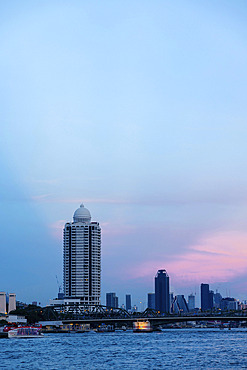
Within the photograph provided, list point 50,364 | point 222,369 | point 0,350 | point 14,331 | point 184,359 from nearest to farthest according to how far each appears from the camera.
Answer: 1. point 222,369
2. point 50,364
3. point 184,359
4. point 0,350
5. point 14,331

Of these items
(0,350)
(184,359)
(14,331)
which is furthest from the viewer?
(14,331)

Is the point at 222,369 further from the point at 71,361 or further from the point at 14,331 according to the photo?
the point at 14,331

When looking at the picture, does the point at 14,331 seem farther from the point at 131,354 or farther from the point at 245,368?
the point at 245,368

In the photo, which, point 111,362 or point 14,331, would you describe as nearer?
point 111,362

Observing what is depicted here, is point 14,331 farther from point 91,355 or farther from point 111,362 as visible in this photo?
point 111,362

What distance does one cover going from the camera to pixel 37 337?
7534 inches

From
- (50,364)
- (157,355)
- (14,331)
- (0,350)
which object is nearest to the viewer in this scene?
(50,364)

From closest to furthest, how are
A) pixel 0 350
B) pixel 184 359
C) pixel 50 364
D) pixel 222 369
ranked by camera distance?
pixel 222 369 < pixel 50 364 < pixel 184 359 < pixel 0 350

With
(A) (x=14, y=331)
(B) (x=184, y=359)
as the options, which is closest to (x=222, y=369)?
(B) (x=184, y=359)

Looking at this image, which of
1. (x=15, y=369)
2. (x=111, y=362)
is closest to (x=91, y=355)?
(x=111, y=362)

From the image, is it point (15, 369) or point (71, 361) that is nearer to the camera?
point (15, 369)

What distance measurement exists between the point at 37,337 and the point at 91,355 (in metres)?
79.9

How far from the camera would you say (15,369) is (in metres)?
87.5

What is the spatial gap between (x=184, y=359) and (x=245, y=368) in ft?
66.4
